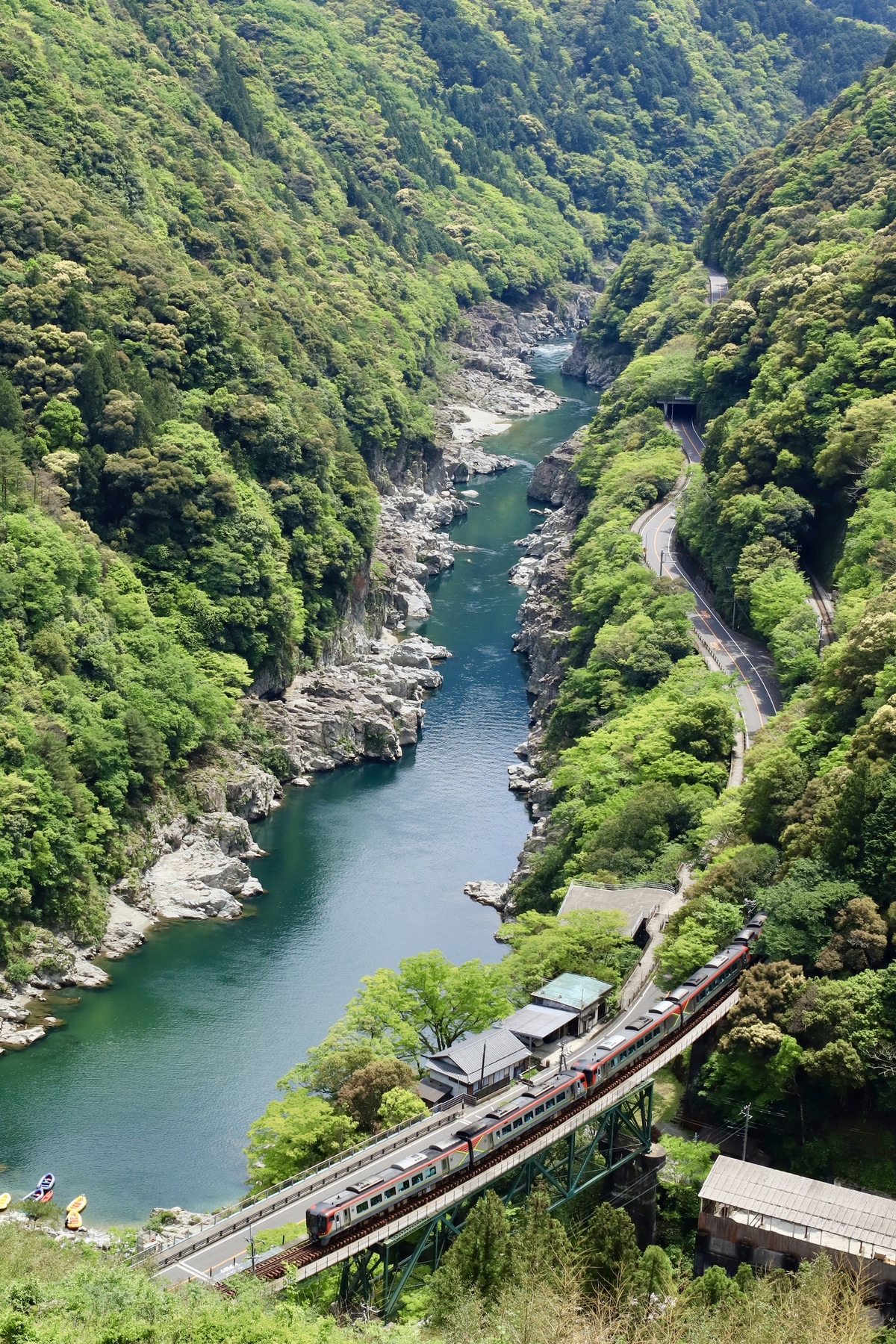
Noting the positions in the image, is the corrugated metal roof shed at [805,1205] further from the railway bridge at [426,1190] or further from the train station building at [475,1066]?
the train station building at [475,1066]

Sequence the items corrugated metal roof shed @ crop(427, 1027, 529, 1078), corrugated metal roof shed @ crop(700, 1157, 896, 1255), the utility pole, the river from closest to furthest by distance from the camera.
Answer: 1. corrugated metal roof shed @ crop(700, 1157, 896, 1255)
2. corrugated metal roof shed @ crop(427, 1027, 529, 1078)
3. the utility pole
4. the river

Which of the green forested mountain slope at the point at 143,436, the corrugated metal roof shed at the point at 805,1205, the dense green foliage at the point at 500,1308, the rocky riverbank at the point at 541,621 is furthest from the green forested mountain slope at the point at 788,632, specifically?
the green forested mountain slope at the point at 143,436

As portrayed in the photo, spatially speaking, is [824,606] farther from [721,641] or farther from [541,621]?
[541,621]

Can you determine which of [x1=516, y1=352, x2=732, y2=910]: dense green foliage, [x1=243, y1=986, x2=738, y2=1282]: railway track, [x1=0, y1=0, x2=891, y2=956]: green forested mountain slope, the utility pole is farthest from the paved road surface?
[x1=243, y1=986, x2=738, y2=1282]: railway track

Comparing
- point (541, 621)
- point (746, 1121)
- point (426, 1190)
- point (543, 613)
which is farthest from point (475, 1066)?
point (543, 613)

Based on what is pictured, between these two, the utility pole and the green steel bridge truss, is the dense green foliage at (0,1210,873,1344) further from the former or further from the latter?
the utility pole
